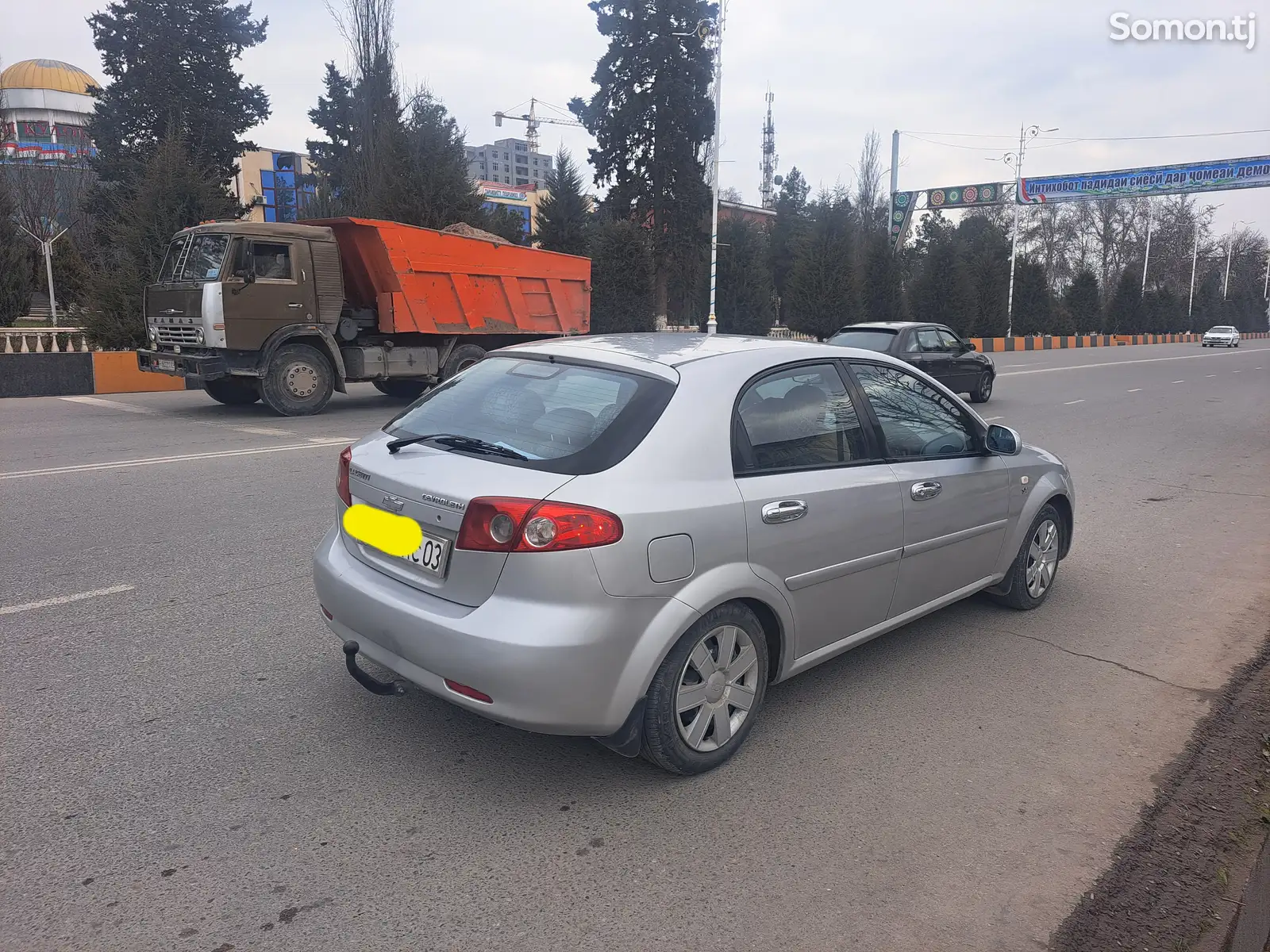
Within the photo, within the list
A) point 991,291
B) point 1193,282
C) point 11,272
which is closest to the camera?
point 11,272

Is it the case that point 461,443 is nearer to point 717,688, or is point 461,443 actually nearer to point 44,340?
point 717,688

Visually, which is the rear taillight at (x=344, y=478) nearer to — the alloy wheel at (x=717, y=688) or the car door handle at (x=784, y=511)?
the alloy wheel at (x=717, y=688)

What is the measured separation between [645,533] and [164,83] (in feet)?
129

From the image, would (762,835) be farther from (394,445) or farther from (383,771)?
(394,445)

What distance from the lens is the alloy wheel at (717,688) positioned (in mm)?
3268

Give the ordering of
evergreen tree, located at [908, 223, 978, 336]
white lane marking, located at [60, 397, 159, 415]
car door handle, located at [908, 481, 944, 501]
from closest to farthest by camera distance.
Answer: car door handle, located at [908, 481, 944, 501]
white lane marking, located at [60, 397, 159, 415]
evergreen tree, located at [908, 223, 978, 336]

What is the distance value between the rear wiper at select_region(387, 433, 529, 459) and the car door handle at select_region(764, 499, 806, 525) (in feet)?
2.94

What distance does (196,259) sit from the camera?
12836 millimetres

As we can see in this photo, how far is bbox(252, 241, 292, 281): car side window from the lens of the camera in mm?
12828

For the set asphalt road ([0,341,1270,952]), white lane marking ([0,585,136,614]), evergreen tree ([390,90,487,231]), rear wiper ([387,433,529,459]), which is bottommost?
asphalt road ([0,341,1270,952])

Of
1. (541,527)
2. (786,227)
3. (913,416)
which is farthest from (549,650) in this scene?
(786,227)

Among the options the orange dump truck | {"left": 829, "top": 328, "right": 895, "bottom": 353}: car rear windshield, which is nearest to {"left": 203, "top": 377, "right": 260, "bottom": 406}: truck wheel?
the orange dump truck

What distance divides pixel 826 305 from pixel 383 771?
36.0 m

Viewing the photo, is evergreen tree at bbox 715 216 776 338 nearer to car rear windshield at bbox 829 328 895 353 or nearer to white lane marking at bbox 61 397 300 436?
car rear windshield at bbox 829 328 895 353
